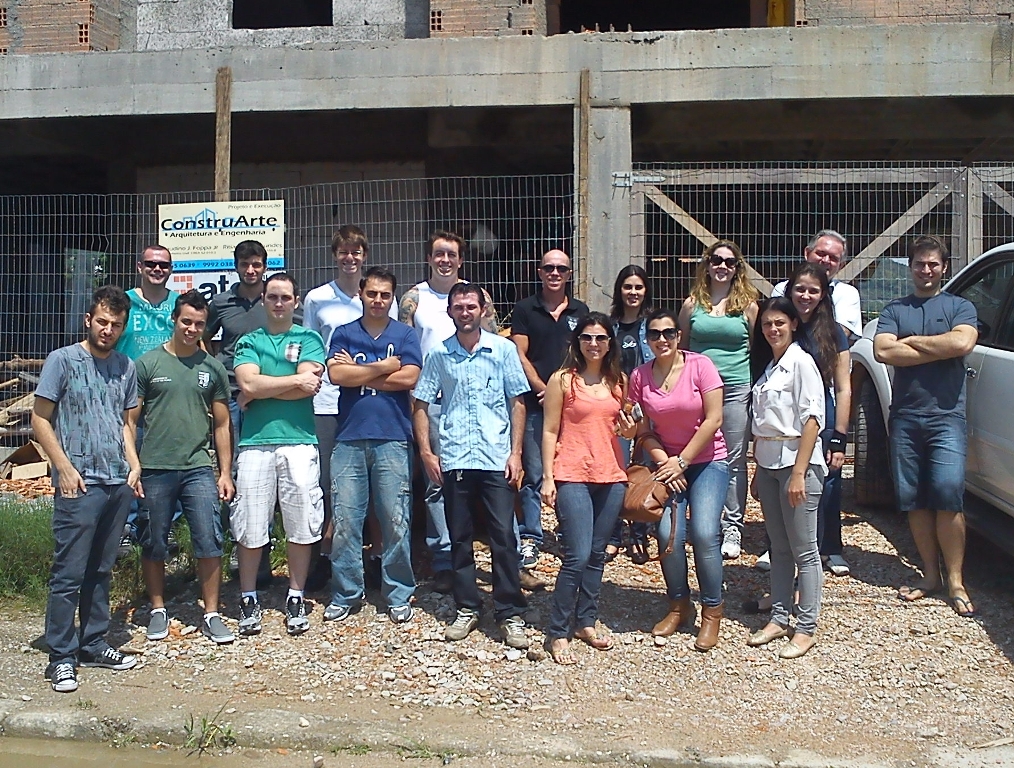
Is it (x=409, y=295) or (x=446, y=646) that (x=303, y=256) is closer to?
(x=409, y=295)

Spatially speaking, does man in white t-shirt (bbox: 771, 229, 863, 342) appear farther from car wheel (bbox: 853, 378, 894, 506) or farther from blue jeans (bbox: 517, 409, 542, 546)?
blue jeans (bbox: 517, 409, 542, 546)

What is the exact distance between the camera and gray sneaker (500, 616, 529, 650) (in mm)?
4887

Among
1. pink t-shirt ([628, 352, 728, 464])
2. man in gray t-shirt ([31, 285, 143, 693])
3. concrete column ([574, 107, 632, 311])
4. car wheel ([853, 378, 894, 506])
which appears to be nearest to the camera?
man in gray t-shirt ([31, 285, 143, 693])

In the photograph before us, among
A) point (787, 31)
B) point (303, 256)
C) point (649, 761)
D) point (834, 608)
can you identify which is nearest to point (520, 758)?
point (649, 761)

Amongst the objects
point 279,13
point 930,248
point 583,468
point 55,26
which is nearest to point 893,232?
point 930,248

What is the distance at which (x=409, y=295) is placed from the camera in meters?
5.73

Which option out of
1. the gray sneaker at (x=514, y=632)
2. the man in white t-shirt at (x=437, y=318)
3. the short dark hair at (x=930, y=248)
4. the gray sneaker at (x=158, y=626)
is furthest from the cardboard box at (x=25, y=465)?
the short dark hair at (x=930, y=248)

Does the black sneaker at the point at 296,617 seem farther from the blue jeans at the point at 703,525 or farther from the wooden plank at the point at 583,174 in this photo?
the wooden plank at the point at 583,174

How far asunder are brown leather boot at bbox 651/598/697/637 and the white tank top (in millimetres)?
1932

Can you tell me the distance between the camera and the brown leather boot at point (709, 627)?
16.0ft

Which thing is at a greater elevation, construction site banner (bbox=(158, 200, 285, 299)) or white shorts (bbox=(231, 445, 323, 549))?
construction site banner (bbox=(158, 200, 285, 299))

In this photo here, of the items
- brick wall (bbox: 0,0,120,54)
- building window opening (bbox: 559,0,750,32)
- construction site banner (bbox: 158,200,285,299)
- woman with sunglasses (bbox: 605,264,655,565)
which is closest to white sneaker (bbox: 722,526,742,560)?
woman with sunglasses (bbox: 605,264,655,565)

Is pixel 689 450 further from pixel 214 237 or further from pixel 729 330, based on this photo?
pixel 214 237

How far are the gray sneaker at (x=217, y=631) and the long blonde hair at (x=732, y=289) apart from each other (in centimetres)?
316
